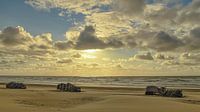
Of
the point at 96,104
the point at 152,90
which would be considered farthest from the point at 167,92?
the point at 96,104

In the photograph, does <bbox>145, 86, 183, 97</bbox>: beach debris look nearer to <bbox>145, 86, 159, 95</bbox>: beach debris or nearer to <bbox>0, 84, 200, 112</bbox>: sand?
<bbox>145, 86, 159, 95</bbox>: beach debris

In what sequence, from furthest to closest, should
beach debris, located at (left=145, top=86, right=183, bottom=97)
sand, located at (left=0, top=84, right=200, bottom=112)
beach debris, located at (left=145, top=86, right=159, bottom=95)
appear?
beach debris, located at (left=145, top=86, right=159, bottom=95) → beach debris, located at (left=145, top=86, right=183, bottom=97) → sand, located at (left=0, top=84, right=200, bottom=112)

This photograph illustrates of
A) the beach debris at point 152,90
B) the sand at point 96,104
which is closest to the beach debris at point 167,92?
the beach debris at point 152,90

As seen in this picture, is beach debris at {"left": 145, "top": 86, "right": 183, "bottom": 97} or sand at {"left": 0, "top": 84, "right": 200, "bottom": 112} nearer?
sand at {"left": 0, "top": 84, "right": 200, "bottom": 112}

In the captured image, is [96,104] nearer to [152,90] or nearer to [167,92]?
[167,92]

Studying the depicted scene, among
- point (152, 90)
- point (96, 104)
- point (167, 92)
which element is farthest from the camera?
point (152, 90)

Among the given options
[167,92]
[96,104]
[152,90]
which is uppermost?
[152,90]

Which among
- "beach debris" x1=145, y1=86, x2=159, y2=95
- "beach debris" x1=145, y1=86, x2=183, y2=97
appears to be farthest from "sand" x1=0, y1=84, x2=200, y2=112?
"beach debris" x1=145, y1=86, x2=159, y2=95

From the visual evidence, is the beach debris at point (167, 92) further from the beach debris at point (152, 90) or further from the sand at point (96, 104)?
the sand at point (96, 104)

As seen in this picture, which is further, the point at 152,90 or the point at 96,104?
the point at 152,90

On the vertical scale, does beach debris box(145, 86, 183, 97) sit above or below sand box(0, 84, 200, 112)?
above

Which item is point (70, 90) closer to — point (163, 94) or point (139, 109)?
point (163, 94)

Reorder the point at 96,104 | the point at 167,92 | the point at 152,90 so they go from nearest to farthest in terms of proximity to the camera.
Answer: the point at 96,104 → the point at 167,92 → the point at 152,90

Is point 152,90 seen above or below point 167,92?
above
